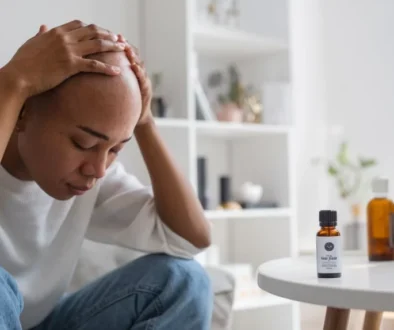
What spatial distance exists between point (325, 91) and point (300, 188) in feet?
1.87

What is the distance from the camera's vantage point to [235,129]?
9.12 feet

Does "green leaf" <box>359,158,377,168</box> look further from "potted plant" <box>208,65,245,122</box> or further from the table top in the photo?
the table top

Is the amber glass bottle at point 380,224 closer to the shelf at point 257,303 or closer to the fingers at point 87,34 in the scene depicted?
the fingers at point 87,34

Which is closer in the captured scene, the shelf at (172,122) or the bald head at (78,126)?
the bald head at (78,126)

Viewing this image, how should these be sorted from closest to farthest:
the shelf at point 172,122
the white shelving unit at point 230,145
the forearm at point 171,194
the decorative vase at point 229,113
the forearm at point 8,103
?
the forearm at point 8,103, the forearm at point 171,194, the shelf at point 172,122, the white shelving unit at point 230,145, the decorative vase at point 229,113

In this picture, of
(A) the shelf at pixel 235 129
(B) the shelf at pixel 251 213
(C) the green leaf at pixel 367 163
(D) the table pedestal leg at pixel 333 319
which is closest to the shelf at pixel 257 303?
(B) the shelf at pixel 251 213

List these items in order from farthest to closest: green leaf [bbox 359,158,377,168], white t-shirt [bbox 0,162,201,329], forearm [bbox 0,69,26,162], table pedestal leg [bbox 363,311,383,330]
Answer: green leaf [bbox 359,158,377,168] → table pedestal leg [bbox 363,311,383,330] → white t-shirt [bbox 0,162,201,329] → forearm [bbox 0,69,26,162]

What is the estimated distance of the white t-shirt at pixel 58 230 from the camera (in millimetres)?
1449

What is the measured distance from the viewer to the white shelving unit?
2.53m

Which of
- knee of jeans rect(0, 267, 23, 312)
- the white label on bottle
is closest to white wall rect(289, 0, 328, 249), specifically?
the white label on bottle

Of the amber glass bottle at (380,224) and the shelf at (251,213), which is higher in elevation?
the amber glass bottle at (380,224)

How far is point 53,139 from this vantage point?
4.22 ft

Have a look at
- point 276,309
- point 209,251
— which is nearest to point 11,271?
point 209,251

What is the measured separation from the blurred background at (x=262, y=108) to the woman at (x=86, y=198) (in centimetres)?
45
